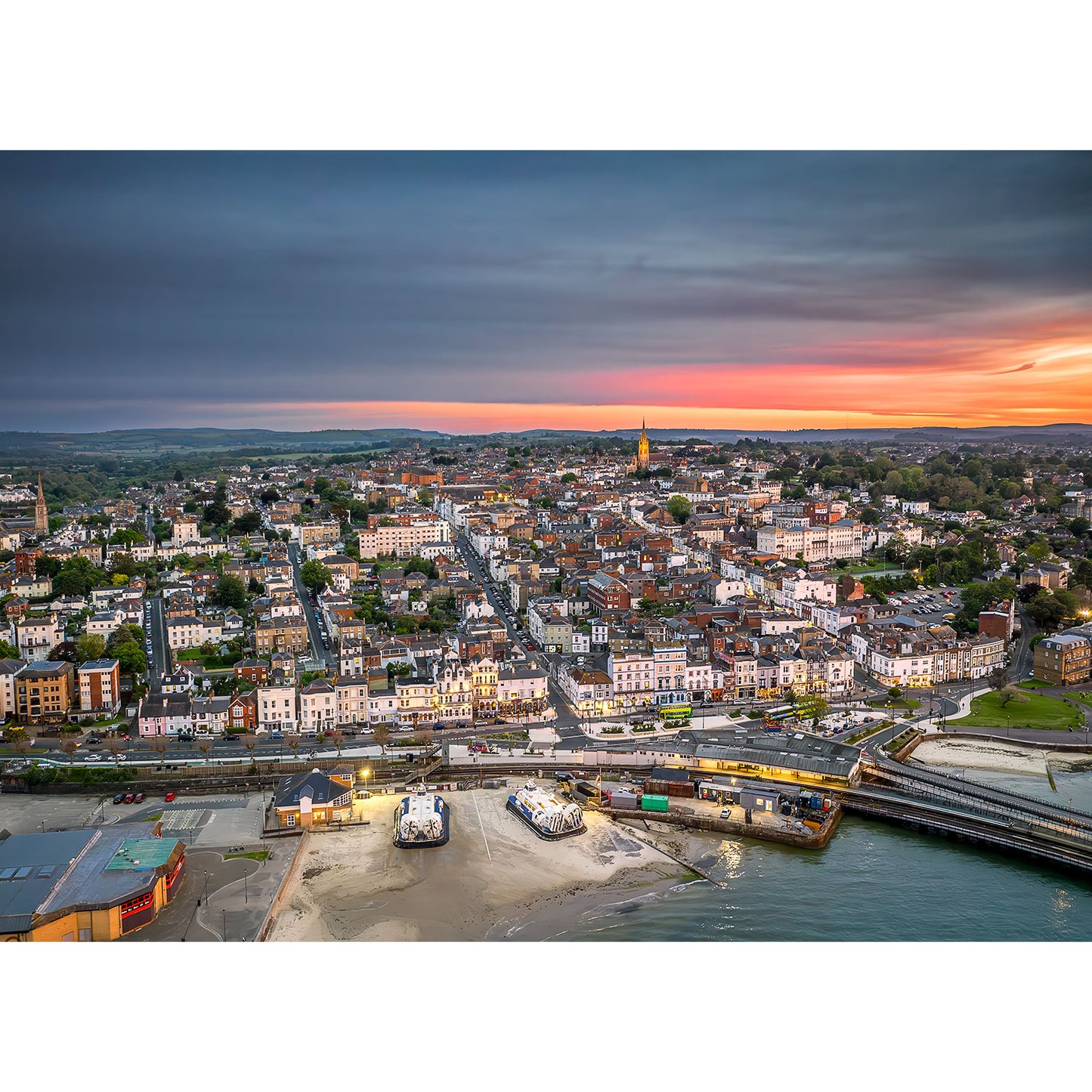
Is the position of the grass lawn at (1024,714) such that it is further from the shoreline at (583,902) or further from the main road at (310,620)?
the main road at (310,620)

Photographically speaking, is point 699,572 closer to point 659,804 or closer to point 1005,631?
point 1005,631

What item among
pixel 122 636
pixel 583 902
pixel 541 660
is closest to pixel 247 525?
pixel 122 636

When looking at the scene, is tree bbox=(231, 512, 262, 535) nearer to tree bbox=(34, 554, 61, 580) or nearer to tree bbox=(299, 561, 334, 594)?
tree bbox=(34, 554, 61, 580)

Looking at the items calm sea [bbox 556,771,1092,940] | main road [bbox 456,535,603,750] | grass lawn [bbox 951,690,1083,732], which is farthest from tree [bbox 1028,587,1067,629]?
main road [bbox 456,535,603,750]

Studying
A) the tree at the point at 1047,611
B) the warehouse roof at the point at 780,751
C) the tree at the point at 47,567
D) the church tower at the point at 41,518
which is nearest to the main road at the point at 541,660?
the warehouse roof at the point at 780,751

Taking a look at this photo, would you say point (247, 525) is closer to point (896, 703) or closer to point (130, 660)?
point (130, 660)
